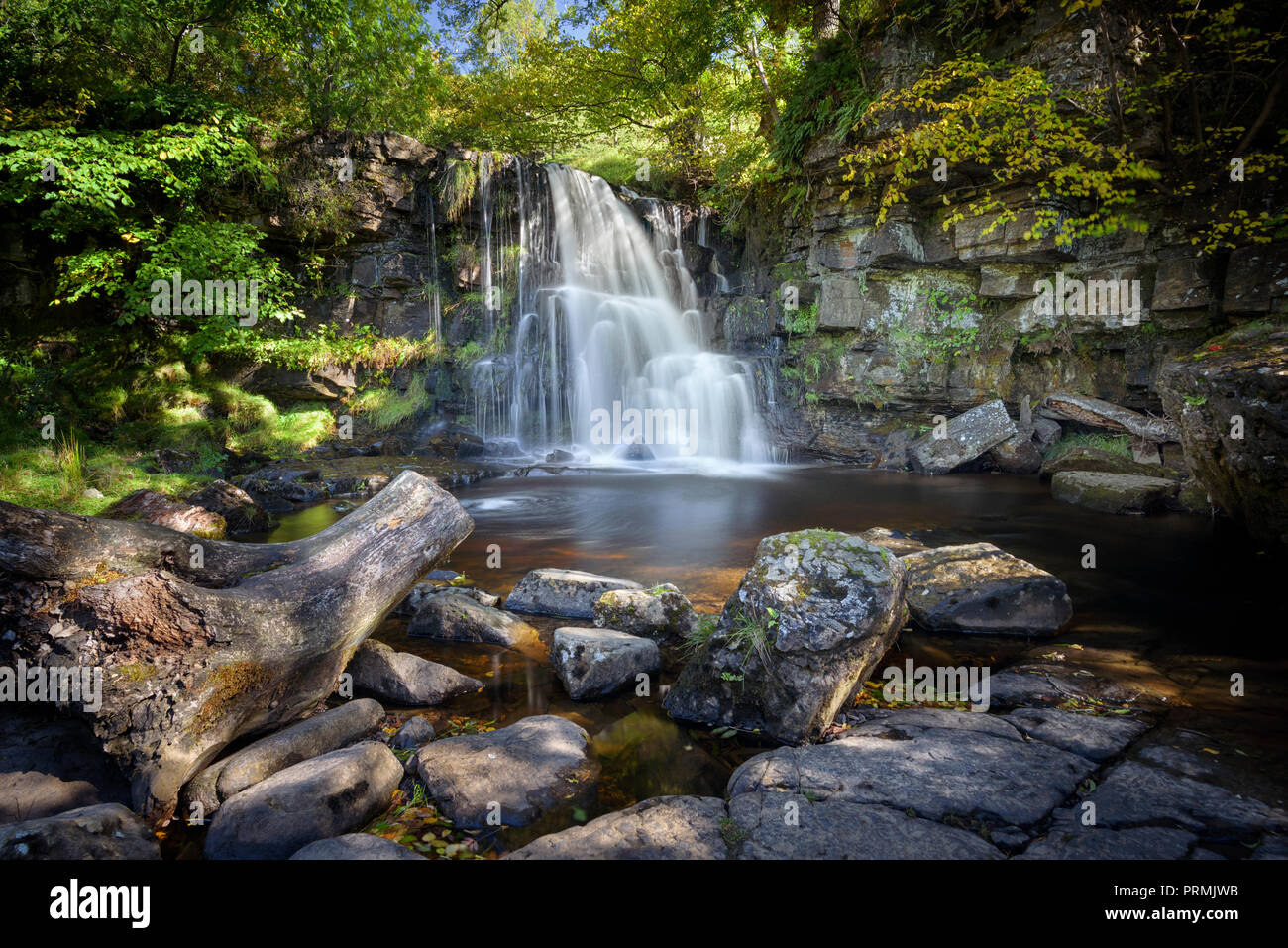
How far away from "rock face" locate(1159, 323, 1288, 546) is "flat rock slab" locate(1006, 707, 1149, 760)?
14.2 feet

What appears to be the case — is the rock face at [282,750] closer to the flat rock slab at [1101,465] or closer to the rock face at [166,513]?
the rock face at [166,513]

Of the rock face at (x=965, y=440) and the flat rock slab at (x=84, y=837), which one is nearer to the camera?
the flat rock slab at (x=84, y=837)

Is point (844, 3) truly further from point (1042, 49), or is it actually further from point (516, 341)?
point (516, 341)

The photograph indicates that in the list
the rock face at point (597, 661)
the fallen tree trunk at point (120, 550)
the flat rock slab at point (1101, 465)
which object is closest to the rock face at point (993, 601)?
the rock face at point (597, 661)

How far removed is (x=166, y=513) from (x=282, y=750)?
5.83 meters

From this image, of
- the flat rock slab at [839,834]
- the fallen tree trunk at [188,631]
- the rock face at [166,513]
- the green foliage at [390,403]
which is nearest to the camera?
the flat rock slab at [839,834]

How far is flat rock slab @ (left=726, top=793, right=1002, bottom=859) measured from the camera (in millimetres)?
1962

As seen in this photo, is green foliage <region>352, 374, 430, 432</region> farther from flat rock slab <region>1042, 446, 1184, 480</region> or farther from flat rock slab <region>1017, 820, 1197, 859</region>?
flat rock slab <region>1017, 820, 1197, 859</region>

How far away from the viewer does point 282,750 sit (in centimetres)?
269

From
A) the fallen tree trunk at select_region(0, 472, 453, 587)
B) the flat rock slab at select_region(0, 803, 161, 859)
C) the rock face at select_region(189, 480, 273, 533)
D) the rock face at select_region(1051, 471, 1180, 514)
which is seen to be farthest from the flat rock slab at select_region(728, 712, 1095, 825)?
the rock face at select_region(189, 480, 273, 533)

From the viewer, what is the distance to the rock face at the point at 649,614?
4.30 m

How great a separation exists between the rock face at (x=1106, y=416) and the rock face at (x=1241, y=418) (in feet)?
13.6
